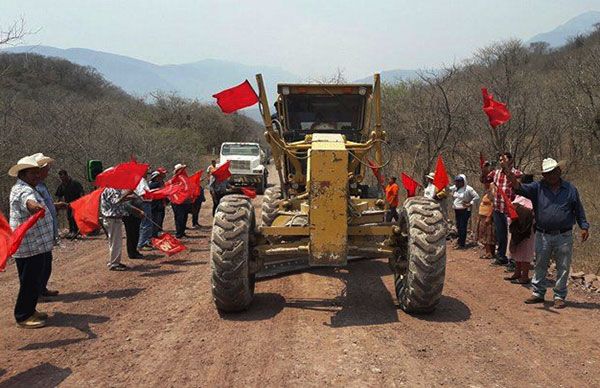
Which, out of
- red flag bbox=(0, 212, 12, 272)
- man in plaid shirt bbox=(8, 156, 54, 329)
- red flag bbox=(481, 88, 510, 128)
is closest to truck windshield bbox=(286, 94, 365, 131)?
red flag bbox=(481, 88, 510, 128)

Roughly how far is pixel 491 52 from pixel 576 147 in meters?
13.7

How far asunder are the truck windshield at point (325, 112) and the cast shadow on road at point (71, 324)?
14.2 ft

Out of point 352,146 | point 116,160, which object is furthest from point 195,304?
point 116,160

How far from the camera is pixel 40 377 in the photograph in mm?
4449

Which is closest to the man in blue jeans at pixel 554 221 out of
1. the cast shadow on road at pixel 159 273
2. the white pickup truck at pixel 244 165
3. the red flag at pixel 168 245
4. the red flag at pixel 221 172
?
the cast shadow on road at pixel 159 273

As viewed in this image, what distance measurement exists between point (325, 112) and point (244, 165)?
1391 cm

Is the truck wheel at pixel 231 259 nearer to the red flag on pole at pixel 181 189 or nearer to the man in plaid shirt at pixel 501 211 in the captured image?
the man in plaid shirt at pixel 501 211

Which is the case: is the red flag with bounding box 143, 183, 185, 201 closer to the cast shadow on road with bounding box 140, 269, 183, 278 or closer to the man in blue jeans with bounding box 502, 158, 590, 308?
the cast shadow on road with bounding box 140, 269, 183, 278

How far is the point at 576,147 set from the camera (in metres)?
17.7

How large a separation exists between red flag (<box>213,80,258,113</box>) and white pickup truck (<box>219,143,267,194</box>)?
560 inches

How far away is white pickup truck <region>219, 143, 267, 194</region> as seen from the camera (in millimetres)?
21984

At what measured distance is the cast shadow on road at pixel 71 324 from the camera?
523 cm

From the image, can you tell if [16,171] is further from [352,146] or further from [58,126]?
[58,126]

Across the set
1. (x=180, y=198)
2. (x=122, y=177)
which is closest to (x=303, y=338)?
(x=122, y=177)
